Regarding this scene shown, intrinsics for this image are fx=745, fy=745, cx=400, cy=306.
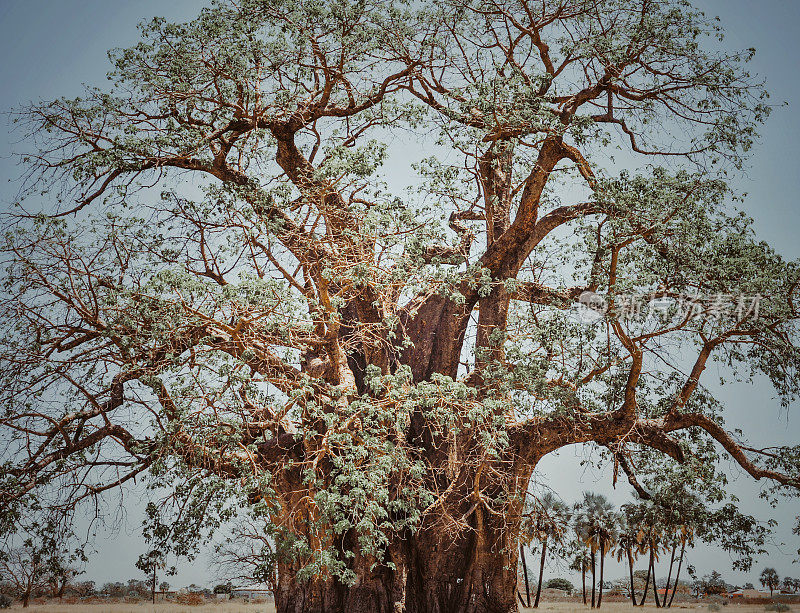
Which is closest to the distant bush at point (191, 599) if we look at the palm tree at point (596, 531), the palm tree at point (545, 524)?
the palm tree at point (596, 531)

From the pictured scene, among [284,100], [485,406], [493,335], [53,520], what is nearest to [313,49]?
[284,100]

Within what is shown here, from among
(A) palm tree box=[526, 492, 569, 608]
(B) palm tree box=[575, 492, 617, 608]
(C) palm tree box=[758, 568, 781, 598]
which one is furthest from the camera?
(C) palm tree box=[758, 568, 781, 598]

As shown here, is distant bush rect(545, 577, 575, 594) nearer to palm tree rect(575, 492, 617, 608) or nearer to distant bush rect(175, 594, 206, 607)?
palm tree rect(575, 492, 617, 608)

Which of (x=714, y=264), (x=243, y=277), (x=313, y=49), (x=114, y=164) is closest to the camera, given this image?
(x=243, y=277)

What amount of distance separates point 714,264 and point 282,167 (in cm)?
554

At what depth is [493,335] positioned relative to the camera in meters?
8.61

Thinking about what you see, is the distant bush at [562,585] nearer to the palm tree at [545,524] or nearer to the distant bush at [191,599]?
the distant bush at [191,599]

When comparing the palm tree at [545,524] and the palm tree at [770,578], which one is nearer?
the palm tree at [545,524]

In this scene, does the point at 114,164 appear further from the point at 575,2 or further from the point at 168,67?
the point at 575,2

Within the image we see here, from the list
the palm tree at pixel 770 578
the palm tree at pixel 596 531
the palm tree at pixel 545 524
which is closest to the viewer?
the palm tree at pixel 545 524

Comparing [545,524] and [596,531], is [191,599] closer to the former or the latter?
[596,531]

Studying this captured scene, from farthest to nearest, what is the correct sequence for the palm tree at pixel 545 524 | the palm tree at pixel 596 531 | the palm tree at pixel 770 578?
1. the palm tree at pixel 770 578
2. the palm tree at pixel 596 531
3. the palm tree at pixel 545 524

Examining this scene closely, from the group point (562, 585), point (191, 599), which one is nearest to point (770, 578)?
point (562, 585)

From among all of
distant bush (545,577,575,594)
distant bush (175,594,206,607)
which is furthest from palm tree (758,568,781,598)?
distant bush (175,594,206,607)
